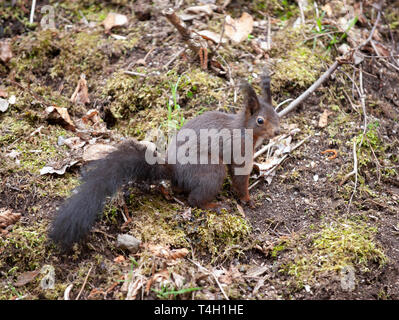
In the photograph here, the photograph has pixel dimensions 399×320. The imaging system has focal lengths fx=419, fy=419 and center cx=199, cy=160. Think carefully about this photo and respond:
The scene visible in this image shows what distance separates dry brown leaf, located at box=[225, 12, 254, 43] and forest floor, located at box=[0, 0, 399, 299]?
79 millimetres

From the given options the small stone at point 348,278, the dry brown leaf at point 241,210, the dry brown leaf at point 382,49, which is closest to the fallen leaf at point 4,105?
the dry brown leaf at point 241,210

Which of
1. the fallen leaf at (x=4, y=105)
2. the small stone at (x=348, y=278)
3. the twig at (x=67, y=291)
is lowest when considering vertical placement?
the twig at (x=67, y=291)

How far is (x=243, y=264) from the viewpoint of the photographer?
→ 9.74ft

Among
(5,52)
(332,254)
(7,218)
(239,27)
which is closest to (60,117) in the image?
(7,218)

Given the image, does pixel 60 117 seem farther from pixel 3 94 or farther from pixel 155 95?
pixel 155 95

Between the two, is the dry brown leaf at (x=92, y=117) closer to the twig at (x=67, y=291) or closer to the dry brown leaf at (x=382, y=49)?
A: the twig at (x=67, y=291)

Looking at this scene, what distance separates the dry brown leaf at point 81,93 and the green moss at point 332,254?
2.52 meters

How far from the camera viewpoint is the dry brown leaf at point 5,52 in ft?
14.5

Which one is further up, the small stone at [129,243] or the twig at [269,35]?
the twig at [269,35]

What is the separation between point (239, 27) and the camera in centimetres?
468

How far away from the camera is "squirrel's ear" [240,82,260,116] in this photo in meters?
3.19

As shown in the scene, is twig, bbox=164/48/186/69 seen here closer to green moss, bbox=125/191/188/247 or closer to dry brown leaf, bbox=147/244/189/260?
green moss, bbox=125/191/188/247

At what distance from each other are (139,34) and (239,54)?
1.13 meters

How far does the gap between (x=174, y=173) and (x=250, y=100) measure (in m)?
0.83
